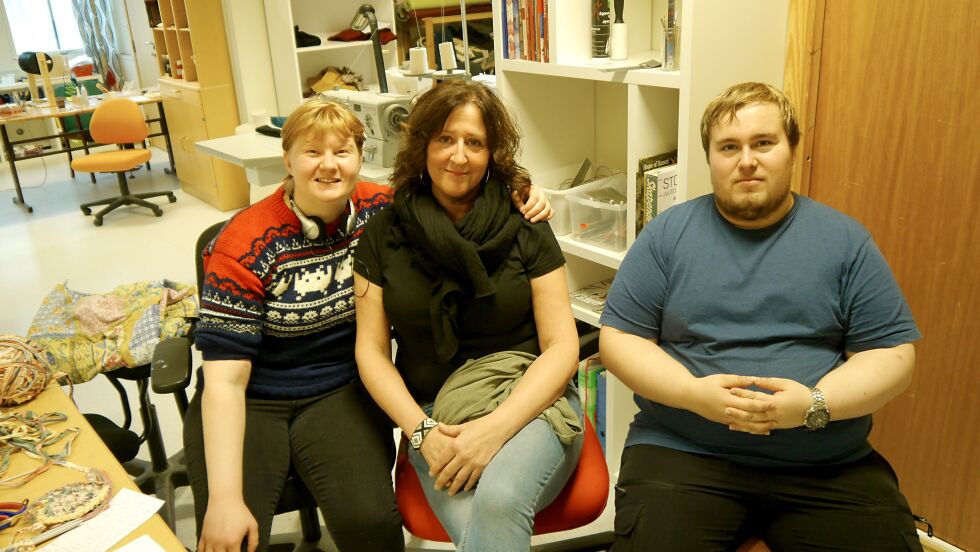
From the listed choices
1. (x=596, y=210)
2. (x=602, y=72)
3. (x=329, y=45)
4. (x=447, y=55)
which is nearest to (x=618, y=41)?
(x=602, y=72)

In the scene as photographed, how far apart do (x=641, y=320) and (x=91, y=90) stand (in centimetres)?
770

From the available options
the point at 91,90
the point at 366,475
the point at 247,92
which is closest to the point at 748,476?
the point at 366,475

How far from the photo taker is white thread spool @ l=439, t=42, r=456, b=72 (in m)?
2.84

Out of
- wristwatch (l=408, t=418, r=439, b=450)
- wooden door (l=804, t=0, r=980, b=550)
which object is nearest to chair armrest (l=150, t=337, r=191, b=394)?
wristwatch (l=408, t=418, r=439, b=450)

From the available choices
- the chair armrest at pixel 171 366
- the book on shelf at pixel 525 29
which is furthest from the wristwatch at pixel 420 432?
the book on shelf at pixel 525 29

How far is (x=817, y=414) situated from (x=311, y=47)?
4.23m

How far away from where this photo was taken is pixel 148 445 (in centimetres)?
237

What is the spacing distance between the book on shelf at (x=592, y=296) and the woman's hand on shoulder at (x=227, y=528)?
1224mm

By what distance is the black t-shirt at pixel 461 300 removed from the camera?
168 centimetres

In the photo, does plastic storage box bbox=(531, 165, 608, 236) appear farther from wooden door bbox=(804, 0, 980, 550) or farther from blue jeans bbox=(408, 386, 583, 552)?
blue jeans bbox=(408, 386, 583, 552)

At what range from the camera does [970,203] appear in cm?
178

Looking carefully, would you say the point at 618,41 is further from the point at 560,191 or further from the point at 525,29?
the point at 560,191

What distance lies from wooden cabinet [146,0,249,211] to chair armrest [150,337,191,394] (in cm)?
402

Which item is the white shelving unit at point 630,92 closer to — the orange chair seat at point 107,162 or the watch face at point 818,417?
the watch face at point 818,417
